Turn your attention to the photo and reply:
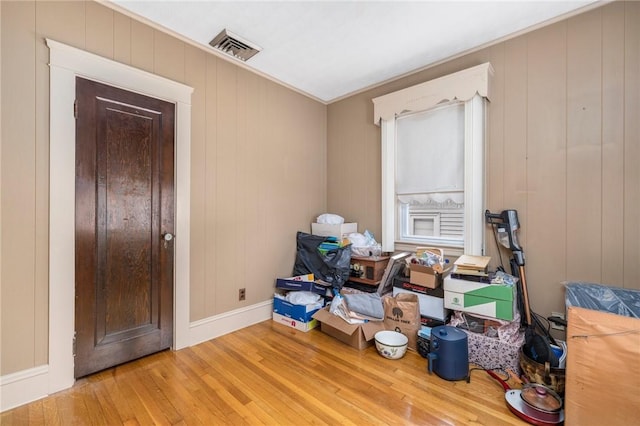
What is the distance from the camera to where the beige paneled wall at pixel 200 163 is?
1.70m

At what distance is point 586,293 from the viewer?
5.98 ft

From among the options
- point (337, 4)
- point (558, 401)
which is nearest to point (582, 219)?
point (558, 401)

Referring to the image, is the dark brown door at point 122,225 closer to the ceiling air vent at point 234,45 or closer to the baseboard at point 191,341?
the baseboard at point 191,341

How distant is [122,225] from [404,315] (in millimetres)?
2369

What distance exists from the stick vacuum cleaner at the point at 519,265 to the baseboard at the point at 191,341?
235cm

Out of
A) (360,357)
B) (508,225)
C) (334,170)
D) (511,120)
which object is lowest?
(360,357)

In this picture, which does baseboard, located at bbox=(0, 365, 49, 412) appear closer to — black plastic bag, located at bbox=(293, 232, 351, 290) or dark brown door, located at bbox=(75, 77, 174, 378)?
dark brown door, located at bbox=(75, 77, 174, 378)

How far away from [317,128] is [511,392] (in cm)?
326

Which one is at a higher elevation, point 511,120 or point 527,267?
point 511,120

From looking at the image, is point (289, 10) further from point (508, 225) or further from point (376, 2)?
point (508, 225)

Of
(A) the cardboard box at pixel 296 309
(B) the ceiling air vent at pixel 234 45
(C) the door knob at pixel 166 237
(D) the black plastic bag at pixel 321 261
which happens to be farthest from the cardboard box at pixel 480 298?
(B) the ceiling air vent at pixel 234 45

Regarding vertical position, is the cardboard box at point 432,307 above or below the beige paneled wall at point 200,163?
below

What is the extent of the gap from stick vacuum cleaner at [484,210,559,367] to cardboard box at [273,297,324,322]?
1.72 metres

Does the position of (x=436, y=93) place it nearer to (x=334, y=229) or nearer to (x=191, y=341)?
(x=334, y=229)
